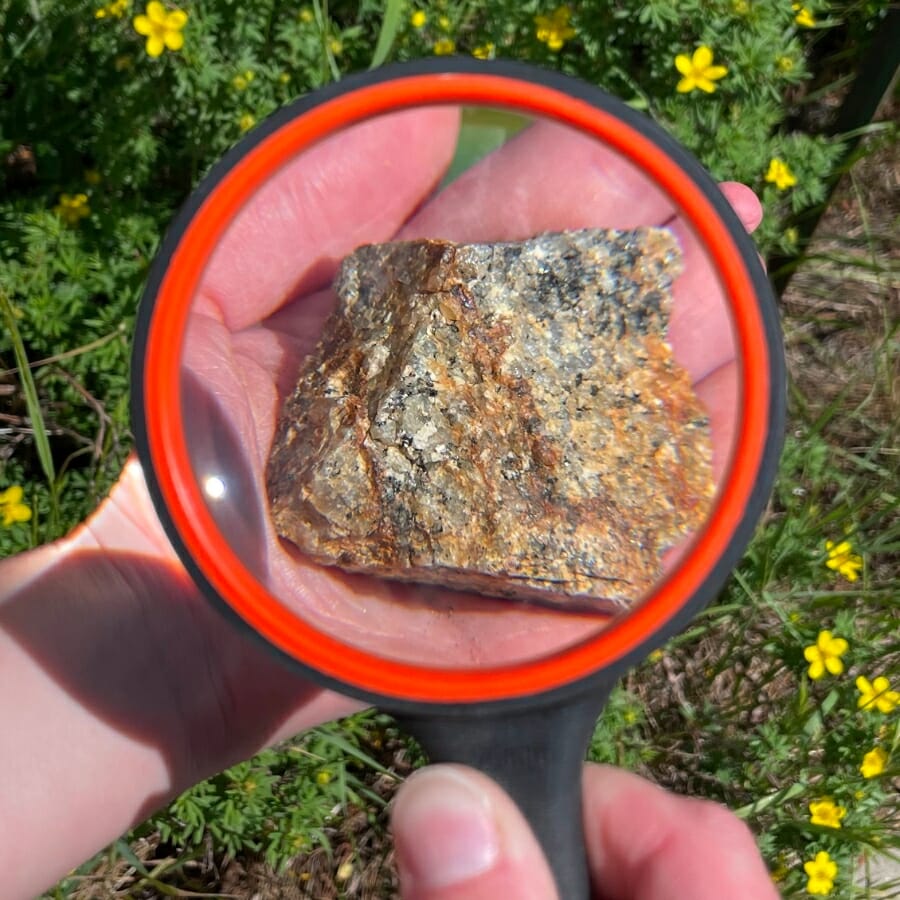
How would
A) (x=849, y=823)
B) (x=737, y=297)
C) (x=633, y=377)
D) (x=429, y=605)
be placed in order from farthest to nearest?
(x=849, y=823) < (x=633, y=377) < (x=429, y=605) < (x=737, y=297)

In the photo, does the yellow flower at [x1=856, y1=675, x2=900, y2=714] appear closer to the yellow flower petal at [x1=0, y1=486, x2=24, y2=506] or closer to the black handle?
the black handle

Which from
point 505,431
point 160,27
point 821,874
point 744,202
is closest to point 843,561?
point 821,874

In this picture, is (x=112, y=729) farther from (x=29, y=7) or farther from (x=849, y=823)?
(x=29, y=7)

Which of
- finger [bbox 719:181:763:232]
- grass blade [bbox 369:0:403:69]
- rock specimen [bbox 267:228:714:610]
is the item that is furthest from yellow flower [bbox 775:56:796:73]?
rock specimen [bbox 267:228:714:610]

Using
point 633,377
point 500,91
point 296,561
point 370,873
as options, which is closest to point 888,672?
point 633,377

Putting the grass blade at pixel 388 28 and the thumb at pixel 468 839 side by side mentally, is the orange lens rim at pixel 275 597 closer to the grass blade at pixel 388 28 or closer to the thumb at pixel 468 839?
the thumb at pixel 468 839

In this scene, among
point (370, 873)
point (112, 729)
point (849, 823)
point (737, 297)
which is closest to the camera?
point (737, 297)

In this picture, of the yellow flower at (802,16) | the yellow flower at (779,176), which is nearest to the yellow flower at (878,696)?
the yellow flower at (779,176)

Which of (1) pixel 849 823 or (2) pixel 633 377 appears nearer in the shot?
(2) pixel 633 377
